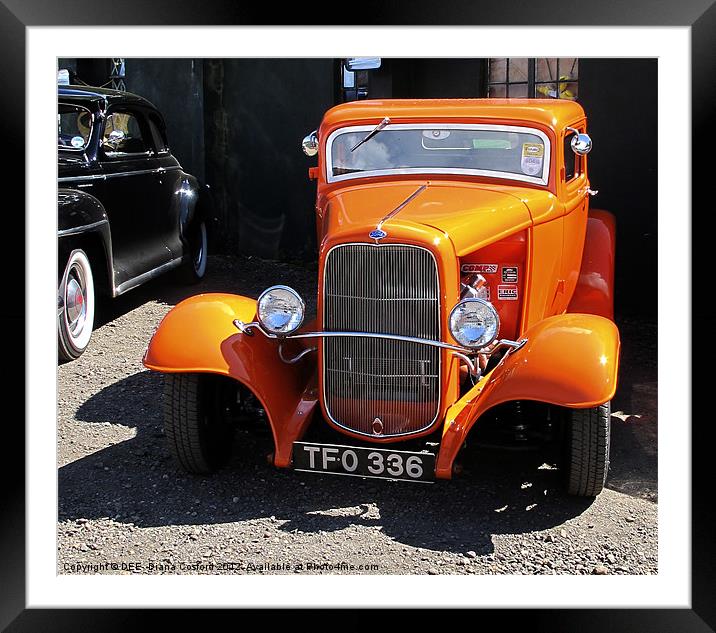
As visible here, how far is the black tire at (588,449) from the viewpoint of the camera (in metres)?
3.87

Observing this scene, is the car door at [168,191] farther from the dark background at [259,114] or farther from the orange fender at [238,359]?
the orange fender at [238,359]

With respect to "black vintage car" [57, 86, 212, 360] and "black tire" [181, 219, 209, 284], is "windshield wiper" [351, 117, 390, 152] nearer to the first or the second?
"black vintage car" [57, 86, 212, 360]

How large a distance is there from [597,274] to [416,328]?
2.10 m

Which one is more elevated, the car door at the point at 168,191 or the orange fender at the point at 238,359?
the car door at the point at 168,191

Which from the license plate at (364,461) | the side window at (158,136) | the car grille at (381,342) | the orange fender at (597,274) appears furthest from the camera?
the side window at (158,136)

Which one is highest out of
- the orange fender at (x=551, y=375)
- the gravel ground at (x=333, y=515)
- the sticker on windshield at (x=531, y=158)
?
the sticker on windshield at (x=531, y=158)

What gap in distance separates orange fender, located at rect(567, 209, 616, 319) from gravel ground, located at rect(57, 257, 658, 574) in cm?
72

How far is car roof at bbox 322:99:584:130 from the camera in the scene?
191 inches

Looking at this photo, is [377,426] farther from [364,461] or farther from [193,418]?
[193,418]

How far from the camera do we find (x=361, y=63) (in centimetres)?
838

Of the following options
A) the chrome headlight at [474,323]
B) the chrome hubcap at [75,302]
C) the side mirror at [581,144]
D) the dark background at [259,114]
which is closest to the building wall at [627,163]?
the dark background at [259,114]

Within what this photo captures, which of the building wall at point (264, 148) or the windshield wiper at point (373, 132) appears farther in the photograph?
the building wall at point (264, 148)
